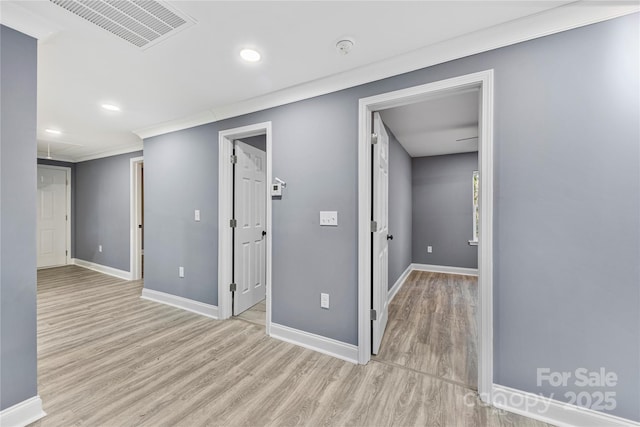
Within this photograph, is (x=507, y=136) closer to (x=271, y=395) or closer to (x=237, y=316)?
(x=271, y=395)

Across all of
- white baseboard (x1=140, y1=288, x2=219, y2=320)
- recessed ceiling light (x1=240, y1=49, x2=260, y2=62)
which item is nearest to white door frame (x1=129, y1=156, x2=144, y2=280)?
white baseboard (x1=140, y1=288, x2=219, y2=320)

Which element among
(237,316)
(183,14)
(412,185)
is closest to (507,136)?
(183,14)

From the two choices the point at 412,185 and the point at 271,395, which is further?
the point at 412,185

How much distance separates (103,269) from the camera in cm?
536

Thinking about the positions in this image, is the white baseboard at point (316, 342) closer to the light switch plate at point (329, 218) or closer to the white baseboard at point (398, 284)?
the light switch plate at point (329, 218)

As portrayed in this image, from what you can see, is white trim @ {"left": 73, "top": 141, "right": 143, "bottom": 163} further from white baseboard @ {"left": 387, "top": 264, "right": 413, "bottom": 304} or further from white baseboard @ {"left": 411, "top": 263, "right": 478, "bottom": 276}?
white baseboard @ {"left": 411, "top": 263, "right": 478, "bottom": 276}

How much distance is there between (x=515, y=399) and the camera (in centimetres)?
169

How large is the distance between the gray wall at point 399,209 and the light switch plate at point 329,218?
68.0 inches

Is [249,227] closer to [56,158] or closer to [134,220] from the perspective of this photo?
[134,220]

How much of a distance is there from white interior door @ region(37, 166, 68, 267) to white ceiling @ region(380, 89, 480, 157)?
7.00 meters

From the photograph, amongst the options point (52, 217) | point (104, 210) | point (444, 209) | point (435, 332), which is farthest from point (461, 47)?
point (52, 217)

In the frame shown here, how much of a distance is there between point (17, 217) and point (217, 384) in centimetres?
165

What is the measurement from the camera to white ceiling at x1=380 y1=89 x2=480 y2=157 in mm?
2979

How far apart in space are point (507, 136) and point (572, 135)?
0.32m
